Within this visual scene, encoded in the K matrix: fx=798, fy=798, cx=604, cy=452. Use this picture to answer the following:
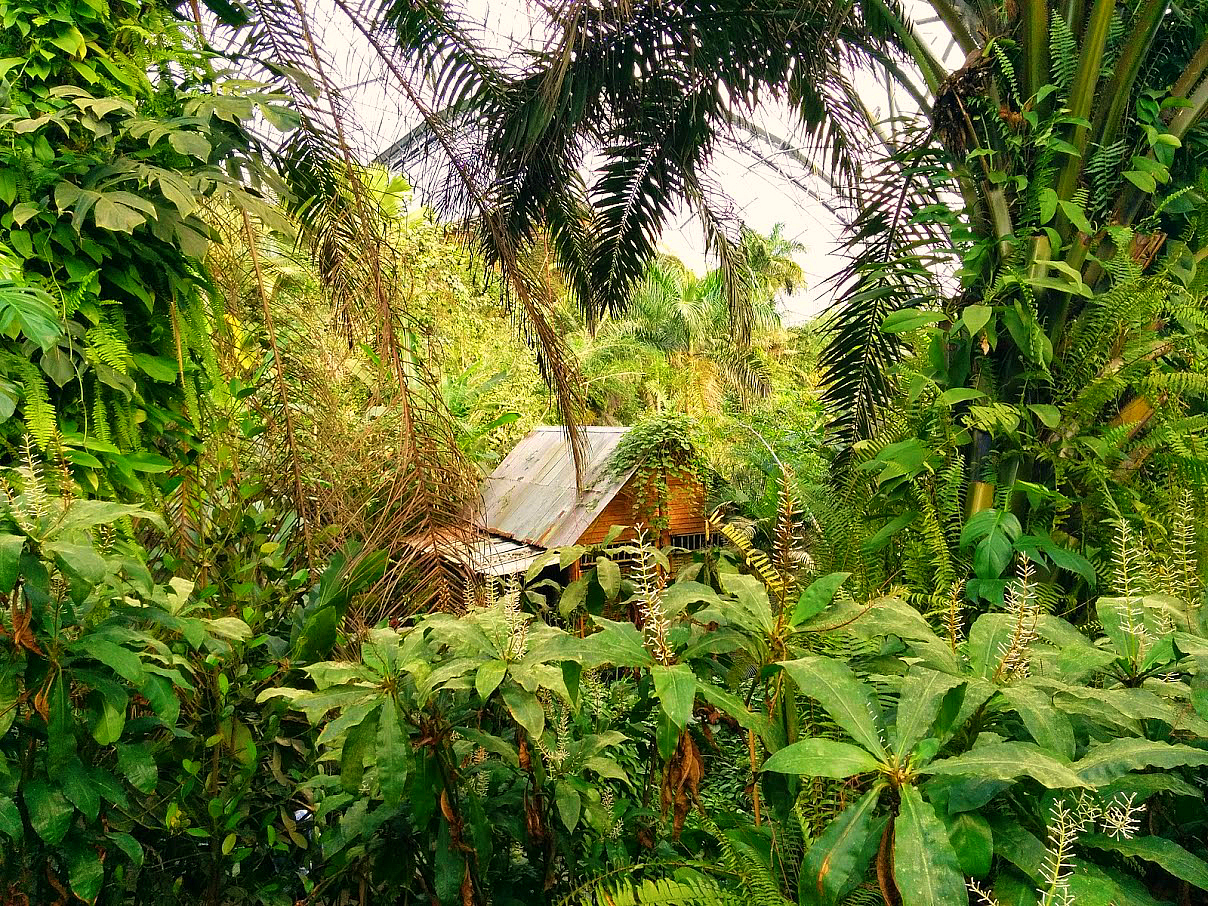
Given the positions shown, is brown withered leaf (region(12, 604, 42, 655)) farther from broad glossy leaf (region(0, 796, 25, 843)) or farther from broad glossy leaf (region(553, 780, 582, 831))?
broad glossy leaf (region(553, 780, 582, 831))

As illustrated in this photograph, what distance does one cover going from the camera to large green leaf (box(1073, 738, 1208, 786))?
860 mm

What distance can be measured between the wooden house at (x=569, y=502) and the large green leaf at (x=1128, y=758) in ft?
16.7

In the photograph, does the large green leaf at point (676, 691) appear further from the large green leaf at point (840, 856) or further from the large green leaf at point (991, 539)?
the large green leaf at point (991, 539)

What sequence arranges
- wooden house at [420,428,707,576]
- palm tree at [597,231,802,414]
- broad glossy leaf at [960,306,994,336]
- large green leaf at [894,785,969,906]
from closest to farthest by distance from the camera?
large green leaf at [894,785,969,906]
broad glossy leaf at [960,306,994,336]
wooden house at [420,428,707,576]
palm tree at [597,231,802,414]

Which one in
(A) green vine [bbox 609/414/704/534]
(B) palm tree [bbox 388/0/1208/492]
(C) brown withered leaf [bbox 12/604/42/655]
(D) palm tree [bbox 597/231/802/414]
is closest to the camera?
(C) brown withered leaf [bbox 12/604/42/655]

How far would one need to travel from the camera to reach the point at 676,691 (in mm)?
1029

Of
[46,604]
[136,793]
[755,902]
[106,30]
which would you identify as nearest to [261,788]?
Result: [136,793]

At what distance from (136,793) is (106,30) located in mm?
2010

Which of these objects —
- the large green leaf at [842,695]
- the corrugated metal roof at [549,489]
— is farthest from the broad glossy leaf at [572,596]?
the corrugated metal roof at [549,489]

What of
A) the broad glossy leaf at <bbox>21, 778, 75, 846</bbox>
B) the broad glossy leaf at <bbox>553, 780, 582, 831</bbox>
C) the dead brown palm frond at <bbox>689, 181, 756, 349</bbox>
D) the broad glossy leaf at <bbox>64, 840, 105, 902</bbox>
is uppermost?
the dead brown palm frond at <bbox>689, 181, 756, 349</bbox>

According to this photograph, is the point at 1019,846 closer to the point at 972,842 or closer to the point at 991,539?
the point at 972,842

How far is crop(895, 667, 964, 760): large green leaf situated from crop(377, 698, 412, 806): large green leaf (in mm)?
697

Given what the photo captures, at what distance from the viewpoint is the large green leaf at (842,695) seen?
3.03 ft

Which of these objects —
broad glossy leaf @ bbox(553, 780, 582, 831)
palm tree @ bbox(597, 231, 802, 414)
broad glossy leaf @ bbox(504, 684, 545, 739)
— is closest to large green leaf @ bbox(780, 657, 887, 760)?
broad glossy leaf @ bbox(504, 684, 545, 739)
